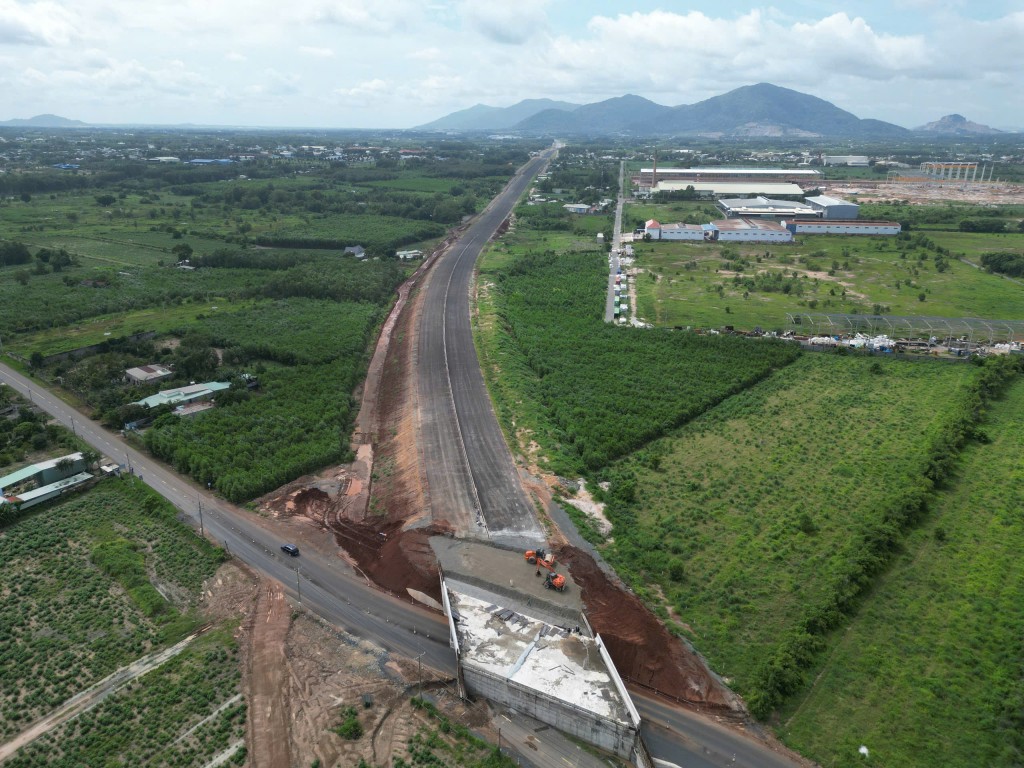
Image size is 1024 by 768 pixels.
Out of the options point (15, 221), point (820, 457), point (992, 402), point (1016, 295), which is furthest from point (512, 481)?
point (15, 221)

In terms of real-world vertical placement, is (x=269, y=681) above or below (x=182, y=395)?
below

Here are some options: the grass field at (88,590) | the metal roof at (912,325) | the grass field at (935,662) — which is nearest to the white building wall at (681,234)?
the metal roof at (912,325)

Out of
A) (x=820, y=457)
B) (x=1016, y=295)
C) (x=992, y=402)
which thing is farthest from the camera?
(x=1016, y=295)

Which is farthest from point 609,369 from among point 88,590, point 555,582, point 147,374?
point 88,590

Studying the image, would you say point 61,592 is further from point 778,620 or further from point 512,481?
point 778,620

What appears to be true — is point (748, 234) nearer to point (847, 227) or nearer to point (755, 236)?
point (755, 236)

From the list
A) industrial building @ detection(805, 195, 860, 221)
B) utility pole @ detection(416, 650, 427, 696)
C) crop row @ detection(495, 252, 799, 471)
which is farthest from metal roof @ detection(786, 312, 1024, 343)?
industrial building @ detection(805, 195, 860, 221)

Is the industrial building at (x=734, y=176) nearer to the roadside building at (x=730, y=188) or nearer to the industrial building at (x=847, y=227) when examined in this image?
the roadside building at (x=730, y=188)
